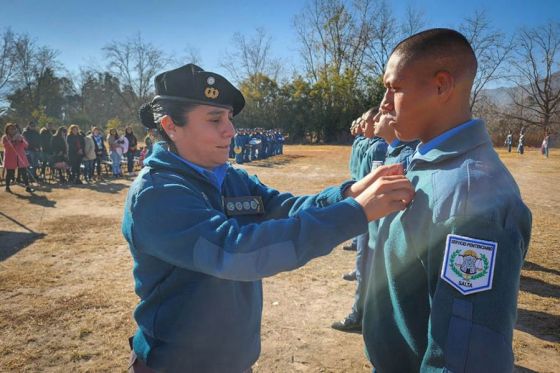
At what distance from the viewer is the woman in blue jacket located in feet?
4.28

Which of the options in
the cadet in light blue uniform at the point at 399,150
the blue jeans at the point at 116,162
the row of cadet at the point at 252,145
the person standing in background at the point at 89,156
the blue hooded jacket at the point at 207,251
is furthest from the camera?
the row of cadet at the point at 252,145

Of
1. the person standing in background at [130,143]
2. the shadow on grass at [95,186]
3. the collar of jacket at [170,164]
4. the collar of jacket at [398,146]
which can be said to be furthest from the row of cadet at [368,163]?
the person standing in background at [130,143]

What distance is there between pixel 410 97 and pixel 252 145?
21.5m

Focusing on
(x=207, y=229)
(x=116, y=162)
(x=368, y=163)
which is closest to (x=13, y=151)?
(x=116, y=162)

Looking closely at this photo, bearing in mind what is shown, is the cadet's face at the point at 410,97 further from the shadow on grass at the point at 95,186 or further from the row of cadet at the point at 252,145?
the row of cadet at the point at 252,145

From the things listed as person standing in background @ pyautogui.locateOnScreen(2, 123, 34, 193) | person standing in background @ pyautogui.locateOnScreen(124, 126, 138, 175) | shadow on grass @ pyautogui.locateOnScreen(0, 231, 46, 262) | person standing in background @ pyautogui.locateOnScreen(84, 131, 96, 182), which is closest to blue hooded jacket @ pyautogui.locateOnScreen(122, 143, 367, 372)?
shadow on grass @ pyautogui.locateOnScreen(0, 231, 46, 262)

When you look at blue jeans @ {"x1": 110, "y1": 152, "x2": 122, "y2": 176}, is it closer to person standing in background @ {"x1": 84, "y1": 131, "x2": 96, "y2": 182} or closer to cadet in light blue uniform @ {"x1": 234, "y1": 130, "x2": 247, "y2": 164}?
person standing in background @ {"x1": 84, "y1": 131, "x2": 96, "y2": 182}

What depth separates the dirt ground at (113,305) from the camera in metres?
3.59

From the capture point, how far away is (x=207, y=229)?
134 centimetres

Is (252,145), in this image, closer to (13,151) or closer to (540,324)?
(13,151)

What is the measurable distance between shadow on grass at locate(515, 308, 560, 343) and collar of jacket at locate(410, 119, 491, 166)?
12.2ft

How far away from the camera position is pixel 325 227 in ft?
4.21

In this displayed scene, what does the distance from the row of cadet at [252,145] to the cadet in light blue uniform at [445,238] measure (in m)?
19.9

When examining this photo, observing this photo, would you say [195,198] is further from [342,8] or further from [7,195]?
[342,8]
